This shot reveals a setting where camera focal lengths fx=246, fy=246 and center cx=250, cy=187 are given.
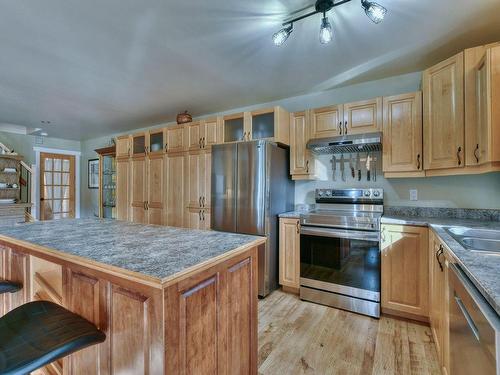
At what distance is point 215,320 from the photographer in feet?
3.62

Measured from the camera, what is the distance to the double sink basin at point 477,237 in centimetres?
155

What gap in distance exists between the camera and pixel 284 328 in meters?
2.17

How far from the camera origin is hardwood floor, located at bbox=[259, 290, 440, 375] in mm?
1688

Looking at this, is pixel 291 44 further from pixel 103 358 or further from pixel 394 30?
pixel 103 358

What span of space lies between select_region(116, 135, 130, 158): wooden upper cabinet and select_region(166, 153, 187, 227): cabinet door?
41.8 inches

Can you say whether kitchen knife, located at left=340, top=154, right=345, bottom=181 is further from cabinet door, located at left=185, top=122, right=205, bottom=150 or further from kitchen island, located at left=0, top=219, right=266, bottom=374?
kitchen island, located at left=0, top=219, right=266, bottom=374

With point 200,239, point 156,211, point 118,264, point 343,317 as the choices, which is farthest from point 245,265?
point 156,211

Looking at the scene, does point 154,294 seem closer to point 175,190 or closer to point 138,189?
point 175,190

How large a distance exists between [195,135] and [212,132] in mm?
298

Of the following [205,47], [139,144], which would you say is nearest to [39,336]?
[205,47]

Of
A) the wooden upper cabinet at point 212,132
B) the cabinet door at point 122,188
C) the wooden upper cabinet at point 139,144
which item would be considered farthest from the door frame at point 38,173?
the wooden upper cabinet at point 212,132

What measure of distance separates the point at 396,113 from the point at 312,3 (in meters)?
1.41

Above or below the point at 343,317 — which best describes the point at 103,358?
above

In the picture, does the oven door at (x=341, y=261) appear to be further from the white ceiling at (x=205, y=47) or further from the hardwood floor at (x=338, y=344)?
the white ceiling at (x=205, y=47)
